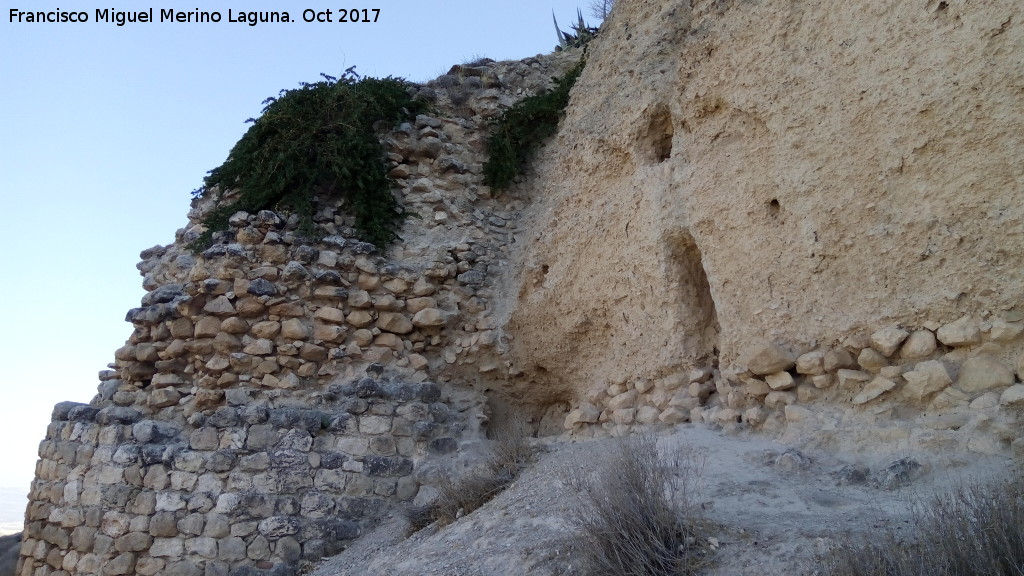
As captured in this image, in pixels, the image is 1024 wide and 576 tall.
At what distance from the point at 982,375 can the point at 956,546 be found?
1458mm

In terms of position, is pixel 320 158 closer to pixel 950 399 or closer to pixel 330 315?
pixel 330 315

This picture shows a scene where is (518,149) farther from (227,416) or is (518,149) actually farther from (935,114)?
(935,114)

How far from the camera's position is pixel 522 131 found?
288 inches

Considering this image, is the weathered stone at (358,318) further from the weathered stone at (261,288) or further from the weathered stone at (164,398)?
the weathered stone at (164,398)

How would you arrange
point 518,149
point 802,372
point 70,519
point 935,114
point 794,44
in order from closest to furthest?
point 935,114 < point 802,372 < point 794,44 < point 70,519 < point 518,149

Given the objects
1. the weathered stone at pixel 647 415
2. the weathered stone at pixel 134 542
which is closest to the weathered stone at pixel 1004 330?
the weathered stone at pixel 647 415

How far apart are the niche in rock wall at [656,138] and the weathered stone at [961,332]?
8.45ft

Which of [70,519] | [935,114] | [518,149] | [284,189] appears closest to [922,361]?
[935,114]

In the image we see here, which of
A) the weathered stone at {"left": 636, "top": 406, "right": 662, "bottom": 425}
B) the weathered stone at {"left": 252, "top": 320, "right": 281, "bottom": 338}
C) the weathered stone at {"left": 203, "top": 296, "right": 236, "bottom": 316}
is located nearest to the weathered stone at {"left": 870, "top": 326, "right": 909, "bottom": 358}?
the weathered stone at {"left": 636, "top": 406, "right": 662, "bottom": 425}

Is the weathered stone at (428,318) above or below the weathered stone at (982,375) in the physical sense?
above

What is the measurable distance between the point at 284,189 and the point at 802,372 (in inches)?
174

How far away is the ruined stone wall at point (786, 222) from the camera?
3.72m

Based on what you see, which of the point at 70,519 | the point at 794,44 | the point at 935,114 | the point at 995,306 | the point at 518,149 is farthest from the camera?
the point at 518,149

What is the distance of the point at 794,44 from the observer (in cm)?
474
